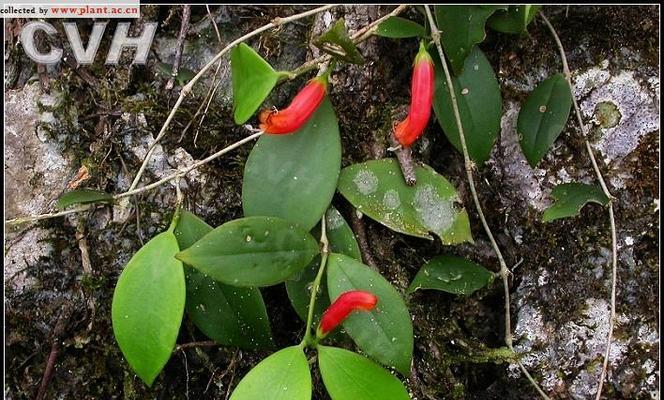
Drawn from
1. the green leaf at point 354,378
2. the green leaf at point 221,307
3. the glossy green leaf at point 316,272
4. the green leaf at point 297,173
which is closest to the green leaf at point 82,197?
the green leaf at point 221,307

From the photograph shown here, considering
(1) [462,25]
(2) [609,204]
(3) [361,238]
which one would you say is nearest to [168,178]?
(3) [361,238]

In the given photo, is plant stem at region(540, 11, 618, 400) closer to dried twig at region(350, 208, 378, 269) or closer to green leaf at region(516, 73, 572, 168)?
green leaf at region(516, 73, 572, 168)

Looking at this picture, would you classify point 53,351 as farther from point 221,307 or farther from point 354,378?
point 354,378

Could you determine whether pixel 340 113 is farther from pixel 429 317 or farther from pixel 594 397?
pixel 594 397

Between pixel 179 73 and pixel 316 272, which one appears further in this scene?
pixel 179 73

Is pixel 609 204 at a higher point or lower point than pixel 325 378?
higher

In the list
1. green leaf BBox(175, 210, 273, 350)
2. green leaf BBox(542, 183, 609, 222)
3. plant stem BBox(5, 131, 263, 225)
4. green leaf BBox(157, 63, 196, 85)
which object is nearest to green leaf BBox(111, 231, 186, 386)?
green leaf BBox(175, 210, 273, 350)

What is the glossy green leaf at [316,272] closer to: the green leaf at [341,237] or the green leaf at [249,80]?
the green leaf at [341,237]
